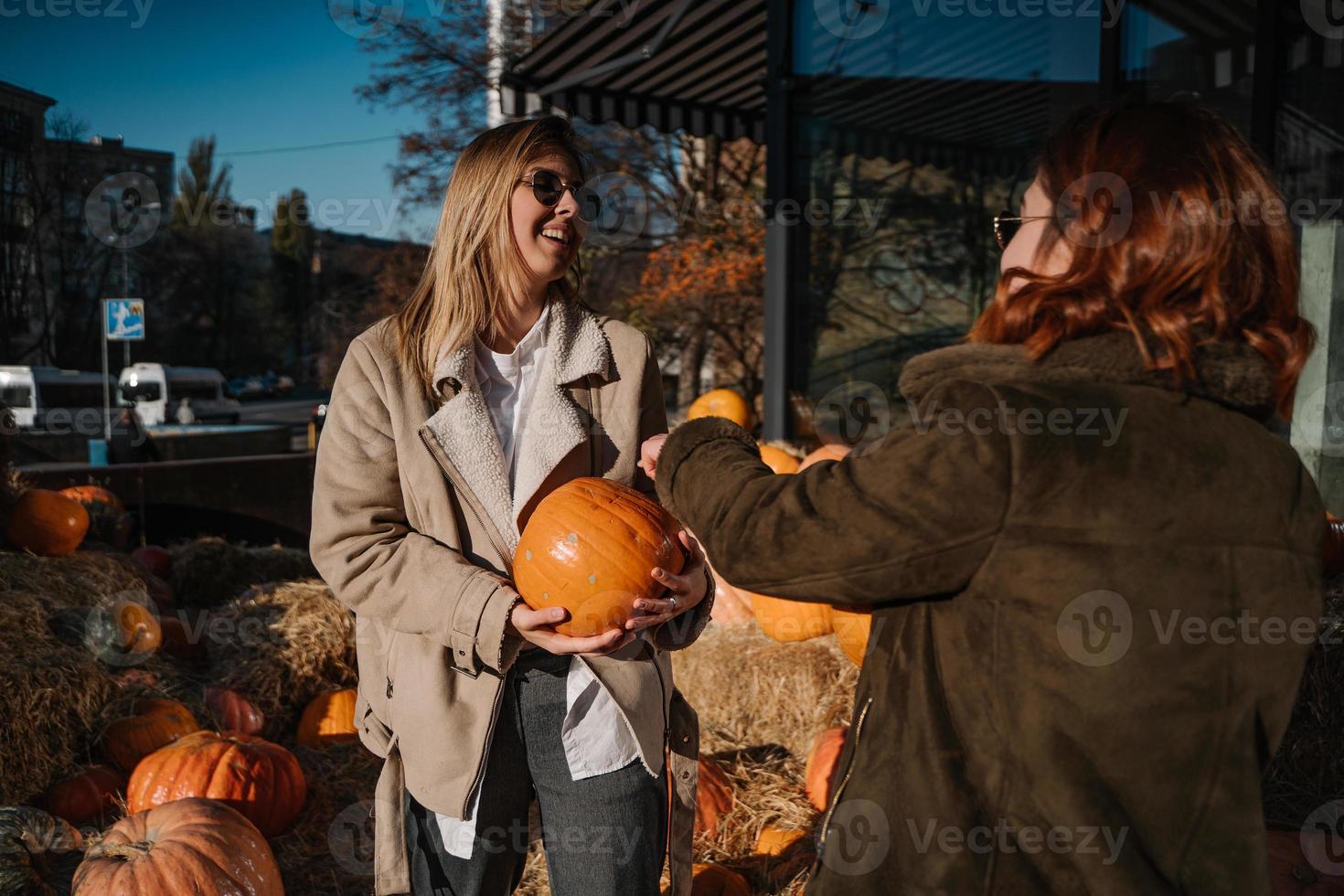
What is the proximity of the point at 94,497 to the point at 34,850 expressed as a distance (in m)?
4.03

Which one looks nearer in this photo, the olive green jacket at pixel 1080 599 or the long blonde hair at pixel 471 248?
the olive green jacket at pixel 1080 599

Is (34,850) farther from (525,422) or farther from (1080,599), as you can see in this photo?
(1080,599)

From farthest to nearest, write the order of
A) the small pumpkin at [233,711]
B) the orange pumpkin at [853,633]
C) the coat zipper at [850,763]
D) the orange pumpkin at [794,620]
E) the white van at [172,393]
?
the white van at [172,393] < the orange pumpkin at [794,620] < the small pumpkin at [233,711] < the orange pumpkin at [853,633] < the coat zipper at [850,763]

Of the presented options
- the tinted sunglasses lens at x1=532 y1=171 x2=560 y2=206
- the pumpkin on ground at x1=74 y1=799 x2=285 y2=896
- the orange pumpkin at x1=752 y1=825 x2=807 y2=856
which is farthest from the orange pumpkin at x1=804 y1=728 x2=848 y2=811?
the tinted sunglasses lens at x1=532 y1=171 x2=560 y2=206

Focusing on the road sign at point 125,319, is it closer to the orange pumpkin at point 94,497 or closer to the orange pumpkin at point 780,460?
the orange pumpkin at point 94,497

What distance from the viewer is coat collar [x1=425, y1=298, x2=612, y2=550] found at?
1.81 meters

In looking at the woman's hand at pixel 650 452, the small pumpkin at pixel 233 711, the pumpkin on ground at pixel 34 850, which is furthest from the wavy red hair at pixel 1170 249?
the small pumpkin at pixel 233 711

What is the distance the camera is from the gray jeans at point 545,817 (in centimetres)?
178

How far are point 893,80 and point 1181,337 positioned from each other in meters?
6.77

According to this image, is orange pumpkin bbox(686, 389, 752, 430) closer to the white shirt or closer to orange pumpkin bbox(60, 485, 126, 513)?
orange pumpkin bbox(60, 485, 126, 513)

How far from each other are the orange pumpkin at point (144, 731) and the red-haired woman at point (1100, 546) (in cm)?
343

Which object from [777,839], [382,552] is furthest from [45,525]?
[382,552]

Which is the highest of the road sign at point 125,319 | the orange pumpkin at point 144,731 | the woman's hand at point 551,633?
the road sign at point 125,319

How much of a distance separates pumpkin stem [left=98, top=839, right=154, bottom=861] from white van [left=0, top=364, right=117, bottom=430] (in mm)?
21239
